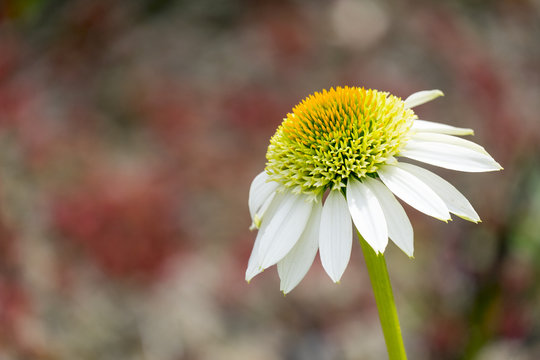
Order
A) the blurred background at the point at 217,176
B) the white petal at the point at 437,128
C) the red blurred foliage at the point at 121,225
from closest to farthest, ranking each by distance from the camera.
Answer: the white petal at the point at 437,128 → the blurred background at the point at 217,176 → the red blurred foliage at the point at 121,225

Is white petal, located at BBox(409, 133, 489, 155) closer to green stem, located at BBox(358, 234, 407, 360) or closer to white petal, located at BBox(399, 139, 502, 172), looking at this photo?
white petal, located at BBox(399, 139, 502, 172)

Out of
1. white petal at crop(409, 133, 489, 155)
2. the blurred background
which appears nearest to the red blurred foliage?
the blurred background

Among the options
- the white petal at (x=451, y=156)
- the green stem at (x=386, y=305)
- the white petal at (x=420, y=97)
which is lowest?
the green stem at (x=386, y=305)

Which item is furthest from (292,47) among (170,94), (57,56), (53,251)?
(53,251)

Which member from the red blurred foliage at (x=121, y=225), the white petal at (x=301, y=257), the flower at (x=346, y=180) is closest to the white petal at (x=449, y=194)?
the flower at (x=346, y=180)

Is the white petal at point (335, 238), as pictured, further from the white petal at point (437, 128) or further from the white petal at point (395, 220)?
the white petal at point (437, 128)

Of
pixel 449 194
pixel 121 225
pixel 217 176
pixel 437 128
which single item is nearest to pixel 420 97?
pixel 437 128

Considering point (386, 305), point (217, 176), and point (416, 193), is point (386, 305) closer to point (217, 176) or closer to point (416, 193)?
point (416, 193)
